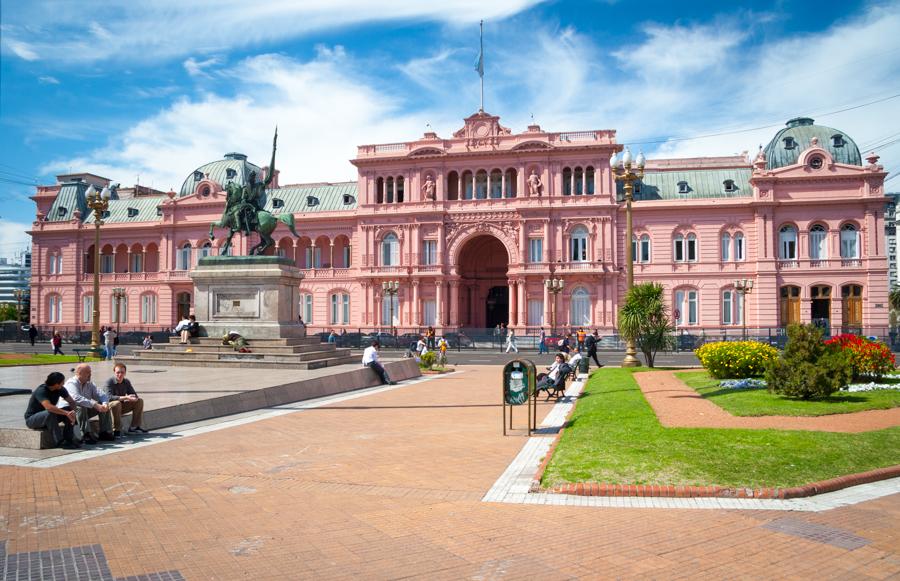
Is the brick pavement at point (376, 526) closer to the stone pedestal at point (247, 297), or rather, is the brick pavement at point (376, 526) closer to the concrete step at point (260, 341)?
the concrete step at point (260, 341)

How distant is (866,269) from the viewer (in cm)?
5050

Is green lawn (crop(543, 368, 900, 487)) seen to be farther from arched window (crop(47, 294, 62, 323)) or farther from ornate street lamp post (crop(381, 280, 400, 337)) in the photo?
arched window (crop(47, 294, 62, 323))

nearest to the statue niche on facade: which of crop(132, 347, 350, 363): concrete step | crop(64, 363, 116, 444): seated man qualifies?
crop(132, 347, 350, 363): concrete step

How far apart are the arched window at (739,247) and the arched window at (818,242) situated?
461 centimetres

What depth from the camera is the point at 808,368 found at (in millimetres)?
14977

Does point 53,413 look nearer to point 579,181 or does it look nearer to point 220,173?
point 579,181

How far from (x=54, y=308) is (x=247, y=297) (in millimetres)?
52446

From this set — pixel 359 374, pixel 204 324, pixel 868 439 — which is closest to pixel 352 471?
pixel 868 439

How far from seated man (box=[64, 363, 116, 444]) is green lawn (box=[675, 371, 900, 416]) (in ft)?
38.3

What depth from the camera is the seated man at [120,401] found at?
1210 centimetres

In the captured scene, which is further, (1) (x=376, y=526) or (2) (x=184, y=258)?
(2) (x=184, y=258)

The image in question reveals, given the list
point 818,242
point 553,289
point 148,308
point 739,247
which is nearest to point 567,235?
point 553,289

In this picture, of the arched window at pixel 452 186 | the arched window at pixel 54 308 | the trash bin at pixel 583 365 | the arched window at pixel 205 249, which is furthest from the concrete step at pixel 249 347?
the arched window at pixel 54 308

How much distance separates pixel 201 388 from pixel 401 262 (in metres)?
40.5
